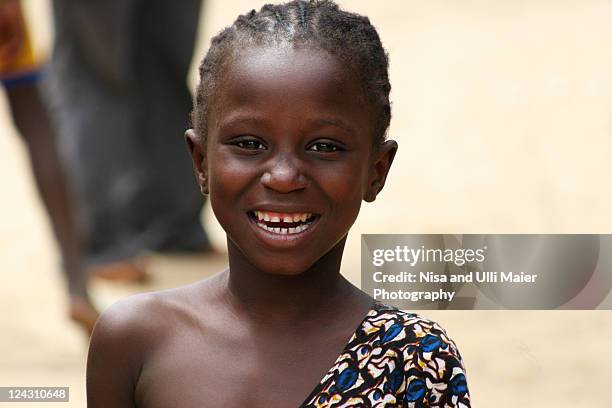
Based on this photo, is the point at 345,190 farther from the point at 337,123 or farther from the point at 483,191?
the point at 483,191

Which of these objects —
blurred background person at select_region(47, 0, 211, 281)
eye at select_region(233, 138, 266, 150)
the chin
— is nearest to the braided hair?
eye at select_region(233, 138, 266, 150)

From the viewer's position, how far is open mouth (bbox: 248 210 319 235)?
5.81 ft

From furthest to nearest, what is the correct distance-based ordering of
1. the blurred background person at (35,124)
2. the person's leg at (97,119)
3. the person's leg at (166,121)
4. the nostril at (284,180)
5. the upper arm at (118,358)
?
the person's leg at (166,121), the person's leg at (97,119), the blurred background person at (35,124), the upper arm at (118,358), the nostril at (284,180)

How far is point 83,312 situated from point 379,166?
252 centimetres

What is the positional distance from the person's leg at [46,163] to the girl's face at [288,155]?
2515 millimetres

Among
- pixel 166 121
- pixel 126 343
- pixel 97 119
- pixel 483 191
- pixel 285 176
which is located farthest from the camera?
pixel 166 121

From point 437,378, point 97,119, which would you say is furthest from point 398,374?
point 97,119

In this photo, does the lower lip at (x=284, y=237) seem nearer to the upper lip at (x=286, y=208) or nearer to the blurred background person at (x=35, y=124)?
the upper lip at (x=286, y=208)

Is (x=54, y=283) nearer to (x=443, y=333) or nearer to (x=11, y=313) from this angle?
(x=11, y=313)

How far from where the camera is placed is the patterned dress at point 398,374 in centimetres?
177

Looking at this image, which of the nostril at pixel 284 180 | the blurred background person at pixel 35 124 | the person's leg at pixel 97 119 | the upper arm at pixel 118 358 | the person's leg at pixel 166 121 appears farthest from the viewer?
the person's leg at pixel 166 121

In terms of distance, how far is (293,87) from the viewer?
176cm

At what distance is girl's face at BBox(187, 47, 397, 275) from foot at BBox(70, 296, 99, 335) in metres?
2.51

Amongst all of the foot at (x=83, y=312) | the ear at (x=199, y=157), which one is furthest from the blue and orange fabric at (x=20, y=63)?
the ear at (x=199, y=157)
